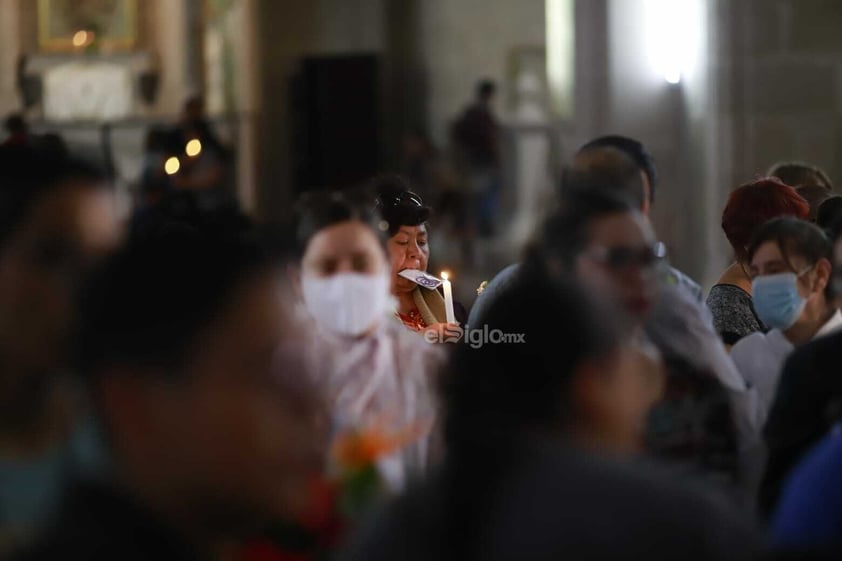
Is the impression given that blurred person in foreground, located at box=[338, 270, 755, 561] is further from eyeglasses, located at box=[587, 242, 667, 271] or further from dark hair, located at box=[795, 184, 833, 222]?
dark hair, located at box=[795, 184, 833, 222]

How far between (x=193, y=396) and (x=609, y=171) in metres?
2.20

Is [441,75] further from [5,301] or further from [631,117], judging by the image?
[5,301]

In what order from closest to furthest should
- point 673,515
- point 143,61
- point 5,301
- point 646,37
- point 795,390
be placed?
point 673,515 < point 5,301 < point 795,390 < point 646,37 < point 143,61

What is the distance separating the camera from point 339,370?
3.72m

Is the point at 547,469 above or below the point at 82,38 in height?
below

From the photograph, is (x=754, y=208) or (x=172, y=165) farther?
(x=172, y=165)

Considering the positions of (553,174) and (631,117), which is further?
(553,174)

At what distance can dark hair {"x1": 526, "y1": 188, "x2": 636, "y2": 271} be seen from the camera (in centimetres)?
325

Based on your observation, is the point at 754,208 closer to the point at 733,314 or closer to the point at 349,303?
the point at 733,314

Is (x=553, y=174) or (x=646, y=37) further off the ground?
(x=646, y=37)

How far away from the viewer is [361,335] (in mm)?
3816

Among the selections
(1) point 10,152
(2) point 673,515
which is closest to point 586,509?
(2) point 673,515

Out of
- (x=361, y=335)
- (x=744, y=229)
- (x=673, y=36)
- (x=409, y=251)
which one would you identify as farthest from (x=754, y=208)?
(x=673, y=36)

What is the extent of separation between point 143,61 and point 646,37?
28.3 ft
